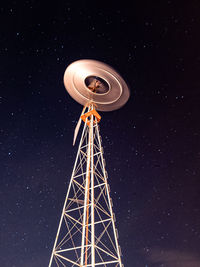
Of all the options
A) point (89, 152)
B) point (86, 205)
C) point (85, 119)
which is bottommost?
point (86, 205)

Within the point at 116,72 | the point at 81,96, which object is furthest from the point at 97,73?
the point at 81,96

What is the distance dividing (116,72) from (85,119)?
2841 mm

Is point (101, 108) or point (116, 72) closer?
point (116, 72)

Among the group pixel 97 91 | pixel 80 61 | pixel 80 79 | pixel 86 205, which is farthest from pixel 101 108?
pixel 86 205

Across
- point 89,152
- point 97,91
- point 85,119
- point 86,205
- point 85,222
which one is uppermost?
point 97,91

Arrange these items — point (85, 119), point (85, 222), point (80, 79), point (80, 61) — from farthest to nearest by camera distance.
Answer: point (85, 119) → point (80, 79) → point (80, 61) → point (85, 222)

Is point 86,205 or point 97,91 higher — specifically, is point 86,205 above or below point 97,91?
below

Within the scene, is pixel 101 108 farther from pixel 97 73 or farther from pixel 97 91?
pixel 97 73

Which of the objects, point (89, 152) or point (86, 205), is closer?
point (86, 205)

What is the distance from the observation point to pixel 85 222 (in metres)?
10.1

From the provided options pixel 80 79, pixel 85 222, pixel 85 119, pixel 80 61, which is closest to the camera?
pixel 85 222

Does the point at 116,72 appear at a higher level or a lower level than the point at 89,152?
higher

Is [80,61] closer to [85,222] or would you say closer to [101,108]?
[101,108]

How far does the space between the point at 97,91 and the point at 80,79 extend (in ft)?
3.50
